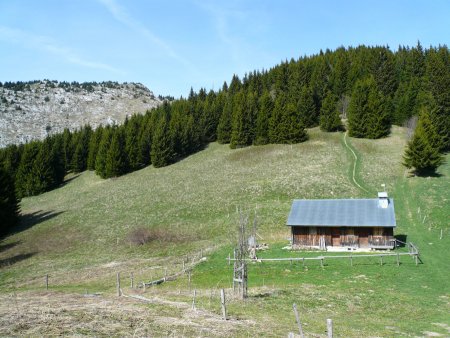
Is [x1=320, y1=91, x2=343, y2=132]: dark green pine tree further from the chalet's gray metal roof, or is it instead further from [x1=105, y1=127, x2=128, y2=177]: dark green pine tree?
[x1=105, y1=127, x2=128, y2=177]: dark green pine tree

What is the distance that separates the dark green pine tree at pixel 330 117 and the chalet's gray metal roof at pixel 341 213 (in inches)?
1746

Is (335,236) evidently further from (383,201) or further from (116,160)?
(116,160)

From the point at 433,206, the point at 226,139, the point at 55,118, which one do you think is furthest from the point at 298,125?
the point at 55,118

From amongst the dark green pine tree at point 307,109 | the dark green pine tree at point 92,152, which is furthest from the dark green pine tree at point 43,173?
the dark green pine tree at point 307,109

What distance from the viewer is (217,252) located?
3891 cm

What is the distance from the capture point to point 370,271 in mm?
30672

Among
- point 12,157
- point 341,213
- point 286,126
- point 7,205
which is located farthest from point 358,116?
point 12,157

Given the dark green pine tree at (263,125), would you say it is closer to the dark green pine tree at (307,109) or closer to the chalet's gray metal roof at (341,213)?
the dark green pine tree at (307,109)

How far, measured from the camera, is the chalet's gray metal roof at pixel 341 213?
40.0 m

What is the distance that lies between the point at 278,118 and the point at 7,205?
55.5 meters

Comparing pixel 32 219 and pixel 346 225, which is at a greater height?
pixel 32 219

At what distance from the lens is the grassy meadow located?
15.9m

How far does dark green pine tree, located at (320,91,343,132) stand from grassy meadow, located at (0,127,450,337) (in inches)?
113

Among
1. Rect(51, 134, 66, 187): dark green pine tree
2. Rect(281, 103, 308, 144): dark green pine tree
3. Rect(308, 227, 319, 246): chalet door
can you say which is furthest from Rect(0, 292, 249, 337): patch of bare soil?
Rect(51, 134, 66, 187): dark green pine tree
